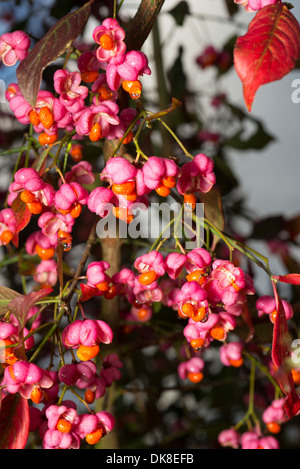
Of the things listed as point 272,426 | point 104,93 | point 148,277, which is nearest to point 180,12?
point 104,93

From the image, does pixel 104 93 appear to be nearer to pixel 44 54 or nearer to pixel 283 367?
pixel 44 54

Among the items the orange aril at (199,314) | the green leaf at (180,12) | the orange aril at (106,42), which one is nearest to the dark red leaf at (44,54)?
the orange aril at (106,42)

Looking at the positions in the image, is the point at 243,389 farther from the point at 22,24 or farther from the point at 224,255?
the point at 22,24

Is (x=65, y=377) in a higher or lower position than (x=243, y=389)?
higher

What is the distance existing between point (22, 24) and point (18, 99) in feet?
1.31

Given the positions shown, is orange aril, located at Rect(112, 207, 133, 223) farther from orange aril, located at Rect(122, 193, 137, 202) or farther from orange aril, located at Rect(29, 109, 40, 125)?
orange aril, located at Rect(29, 109, 40, 125)

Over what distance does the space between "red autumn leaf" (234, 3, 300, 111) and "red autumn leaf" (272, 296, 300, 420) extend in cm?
20

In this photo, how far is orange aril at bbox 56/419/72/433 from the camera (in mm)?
476

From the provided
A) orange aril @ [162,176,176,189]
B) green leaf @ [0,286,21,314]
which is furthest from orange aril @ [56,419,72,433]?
orange aril @ [162,176,176,189]

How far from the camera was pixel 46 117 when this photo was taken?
51cm

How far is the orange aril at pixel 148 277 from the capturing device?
524 millimetres

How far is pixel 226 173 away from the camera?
3.44ft

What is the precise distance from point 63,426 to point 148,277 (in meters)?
0.15
